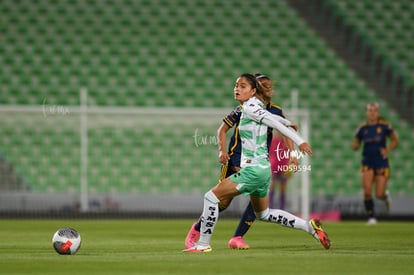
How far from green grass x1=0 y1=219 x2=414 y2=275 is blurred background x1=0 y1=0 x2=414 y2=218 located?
16.7 ft

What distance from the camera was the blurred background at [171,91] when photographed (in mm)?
17969

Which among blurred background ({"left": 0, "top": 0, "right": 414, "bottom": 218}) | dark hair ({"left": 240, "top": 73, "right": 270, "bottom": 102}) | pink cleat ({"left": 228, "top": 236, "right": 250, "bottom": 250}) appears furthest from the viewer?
blurred background ({"left": 0, "top": 0, "right": 414, "bottom": 218})

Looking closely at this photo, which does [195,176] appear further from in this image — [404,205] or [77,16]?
[77,16]

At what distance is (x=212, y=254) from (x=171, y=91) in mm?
12651

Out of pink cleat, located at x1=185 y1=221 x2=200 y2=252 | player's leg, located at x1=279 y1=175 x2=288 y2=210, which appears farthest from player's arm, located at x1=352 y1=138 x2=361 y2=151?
pink cleat, located at x1=185 y1=221 x2=200 y2=252

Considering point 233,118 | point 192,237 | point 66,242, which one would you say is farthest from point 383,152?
point 66,242

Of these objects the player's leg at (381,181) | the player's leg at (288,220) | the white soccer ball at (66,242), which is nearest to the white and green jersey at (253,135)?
the player's leg at (288,220)

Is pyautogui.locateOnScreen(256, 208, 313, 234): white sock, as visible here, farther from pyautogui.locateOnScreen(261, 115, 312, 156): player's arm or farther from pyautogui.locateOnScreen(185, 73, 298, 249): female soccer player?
pyautogui.locateOnScreen(261, 115, 312, 156): player's arm

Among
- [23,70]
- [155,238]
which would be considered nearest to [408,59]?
[23,70]

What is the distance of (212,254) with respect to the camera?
829cm

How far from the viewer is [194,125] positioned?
18688 millimetres

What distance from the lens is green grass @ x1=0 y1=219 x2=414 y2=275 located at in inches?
271

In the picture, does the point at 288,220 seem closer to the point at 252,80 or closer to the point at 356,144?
the point at 252,80

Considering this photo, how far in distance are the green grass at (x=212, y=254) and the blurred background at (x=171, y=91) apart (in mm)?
5097
